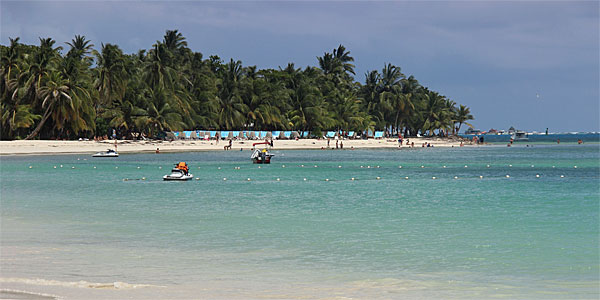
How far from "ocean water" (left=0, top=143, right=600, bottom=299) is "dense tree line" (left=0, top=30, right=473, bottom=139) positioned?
44.3 metres

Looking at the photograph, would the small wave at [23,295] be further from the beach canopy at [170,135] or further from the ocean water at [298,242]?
the beach canopy at [170,135]

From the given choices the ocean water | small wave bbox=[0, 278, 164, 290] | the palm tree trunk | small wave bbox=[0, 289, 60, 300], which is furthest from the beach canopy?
small wave bbox=[0, 289, 60, 300]

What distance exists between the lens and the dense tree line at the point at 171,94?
74938mm

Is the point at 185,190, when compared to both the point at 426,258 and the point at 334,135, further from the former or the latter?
the point at 334,135

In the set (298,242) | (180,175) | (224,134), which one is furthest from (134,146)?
(298,242)

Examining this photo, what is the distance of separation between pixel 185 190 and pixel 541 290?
22.0 metres

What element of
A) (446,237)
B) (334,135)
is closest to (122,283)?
(446,237)

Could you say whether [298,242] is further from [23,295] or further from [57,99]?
[57,99]

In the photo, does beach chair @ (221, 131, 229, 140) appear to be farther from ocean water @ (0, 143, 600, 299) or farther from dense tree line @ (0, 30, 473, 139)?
ocean water @ (0, 143, 600, 299)

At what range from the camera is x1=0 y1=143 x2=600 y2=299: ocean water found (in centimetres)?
1110

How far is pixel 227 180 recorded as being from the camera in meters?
38.1

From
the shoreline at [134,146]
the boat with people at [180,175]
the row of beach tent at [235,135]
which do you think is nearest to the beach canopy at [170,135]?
the row of beach tent at [235,135]

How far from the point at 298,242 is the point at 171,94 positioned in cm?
7513

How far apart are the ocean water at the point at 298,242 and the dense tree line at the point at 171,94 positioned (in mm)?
44267
